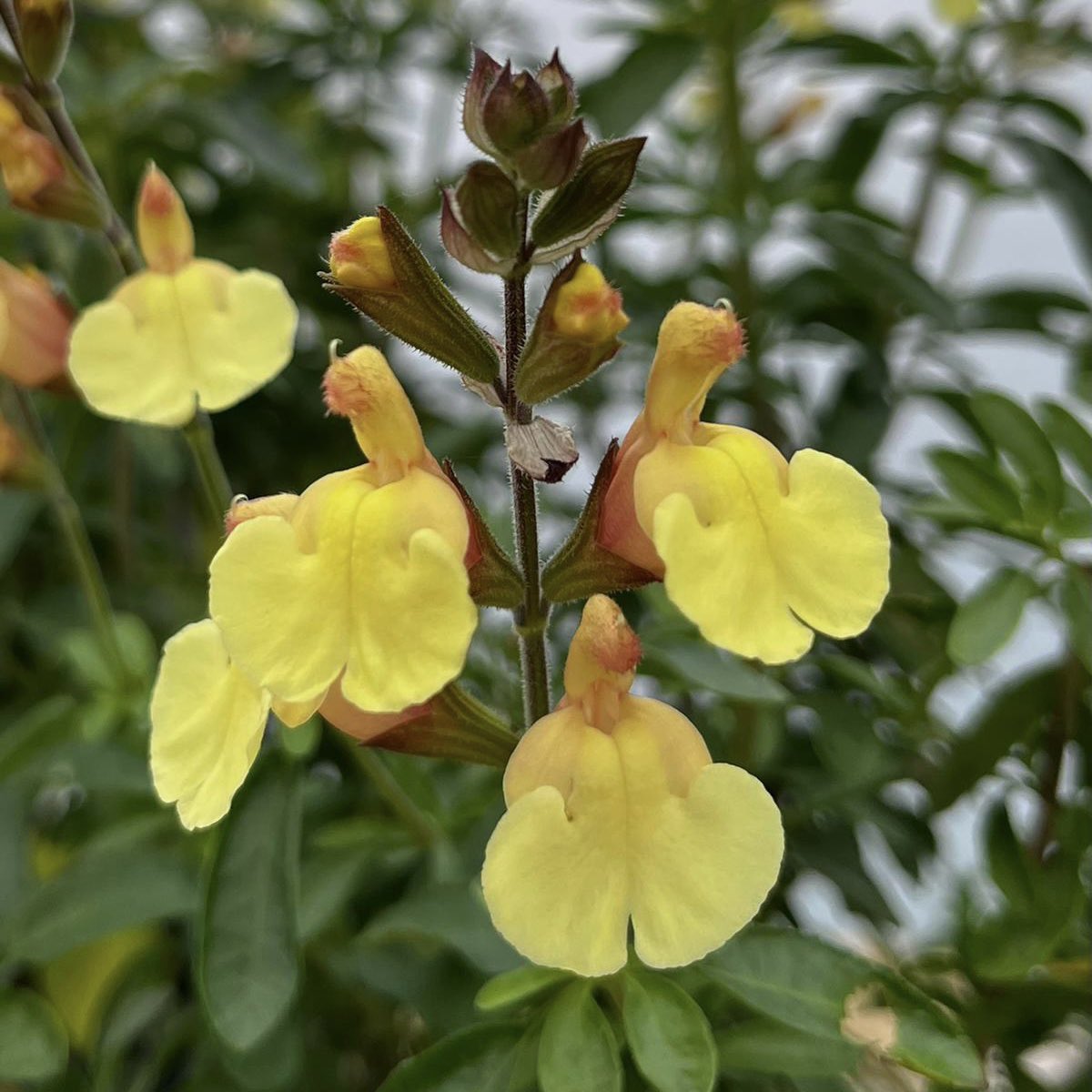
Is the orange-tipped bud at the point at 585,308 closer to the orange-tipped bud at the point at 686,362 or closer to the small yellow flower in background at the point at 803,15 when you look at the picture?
the orange-tipped bud at the point at 686,362

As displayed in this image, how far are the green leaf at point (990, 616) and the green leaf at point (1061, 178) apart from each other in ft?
1.60

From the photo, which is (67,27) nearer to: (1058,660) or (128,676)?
(128,676)

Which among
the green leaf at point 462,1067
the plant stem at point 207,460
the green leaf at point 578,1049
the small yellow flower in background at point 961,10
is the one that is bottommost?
the green leaf at point 462,1067

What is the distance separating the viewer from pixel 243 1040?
53 cm

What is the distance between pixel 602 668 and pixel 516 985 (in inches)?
5.5

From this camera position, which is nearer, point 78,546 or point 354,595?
point 354,595

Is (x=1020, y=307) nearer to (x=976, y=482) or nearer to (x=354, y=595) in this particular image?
(x=976, y=482)

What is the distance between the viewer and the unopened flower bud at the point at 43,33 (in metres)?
0.62

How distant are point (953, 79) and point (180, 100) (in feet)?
2.16

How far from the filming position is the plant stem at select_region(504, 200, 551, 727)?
1.40ft

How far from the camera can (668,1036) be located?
45cm

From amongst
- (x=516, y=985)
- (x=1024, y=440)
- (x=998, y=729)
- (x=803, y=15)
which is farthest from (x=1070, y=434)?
(x=803, y=15)

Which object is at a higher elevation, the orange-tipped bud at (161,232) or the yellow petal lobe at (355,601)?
the yellow petal lobe at (355,601)

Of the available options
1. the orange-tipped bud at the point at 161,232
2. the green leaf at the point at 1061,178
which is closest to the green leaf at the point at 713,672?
the orange-tipped bud at the point at 161,232
